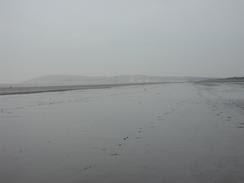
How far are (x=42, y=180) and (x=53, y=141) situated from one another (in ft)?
13.8

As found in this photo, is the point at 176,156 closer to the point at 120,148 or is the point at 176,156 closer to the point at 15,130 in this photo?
the point at 120,148

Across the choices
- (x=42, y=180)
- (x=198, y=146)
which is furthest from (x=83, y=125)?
(x=42, y=180)

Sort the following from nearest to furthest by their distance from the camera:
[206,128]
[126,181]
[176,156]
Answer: [126,181]
[176,156]
[206,128]

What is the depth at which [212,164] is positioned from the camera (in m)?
6.77

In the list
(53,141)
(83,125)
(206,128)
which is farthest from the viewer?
(83,125)

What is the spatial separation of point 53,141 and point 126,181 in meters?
5.08

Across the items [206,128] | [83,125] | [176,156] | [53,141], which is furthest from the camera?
[83,125]

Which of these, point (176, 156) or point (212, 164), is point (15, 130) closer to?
point (176, 156)

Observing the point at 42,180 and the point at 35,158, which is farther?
the point at 35,158

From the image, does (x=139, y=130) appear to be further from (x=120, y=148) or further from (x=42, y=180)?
(x=42, y=180)

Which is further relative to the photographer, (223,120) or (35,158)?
(223,120)

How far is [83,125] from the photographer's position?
13.9 m

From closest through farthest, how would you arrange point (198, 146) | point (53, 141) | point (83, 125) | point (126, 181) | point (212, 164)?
point (126, 181) → point (212, 164) → point (198, 146) → point (53, 141) → point (83, 125)

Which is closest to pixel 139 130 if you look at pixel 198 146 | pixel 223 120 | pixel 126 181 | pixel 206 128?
pixel 206 128
